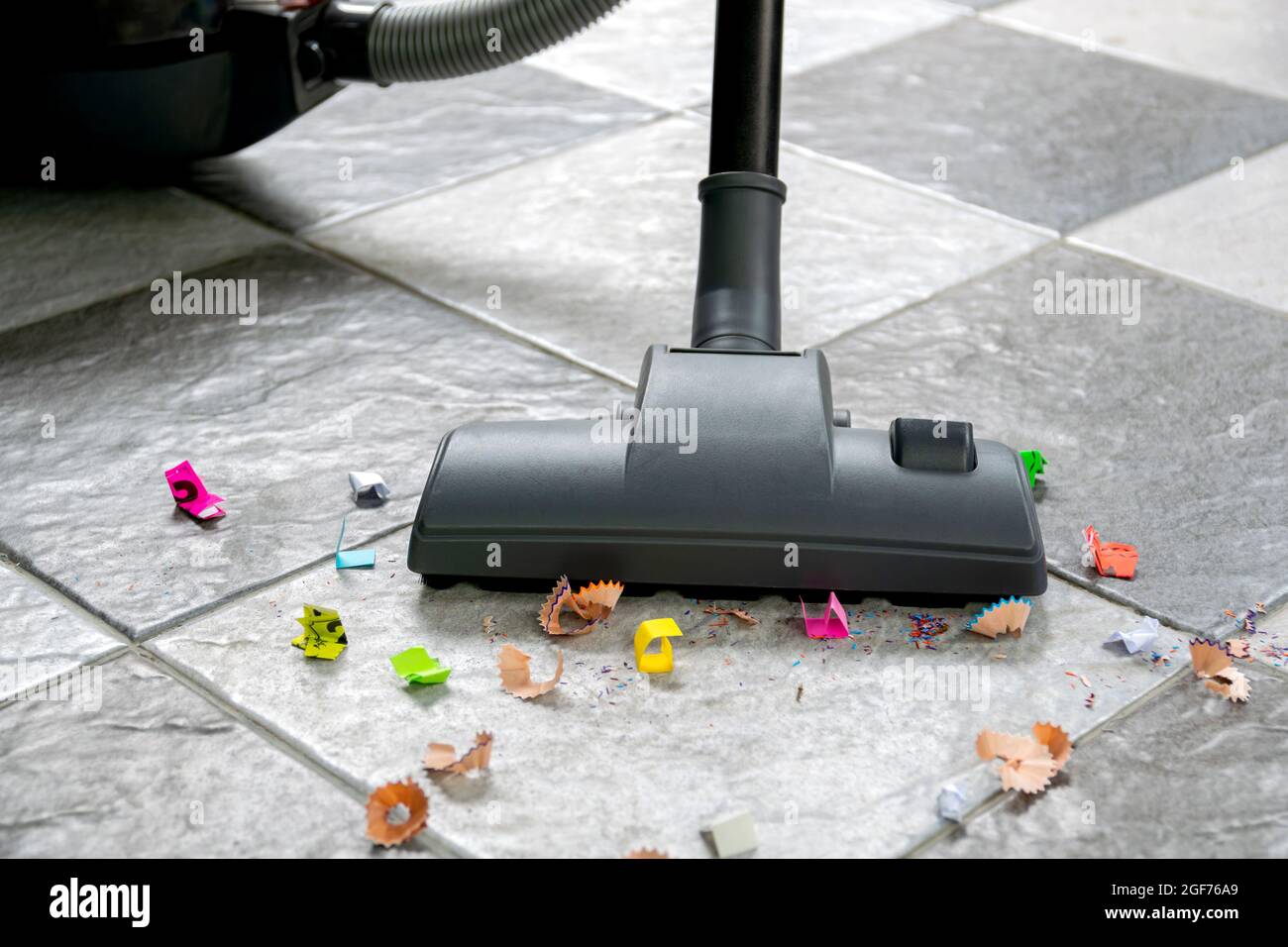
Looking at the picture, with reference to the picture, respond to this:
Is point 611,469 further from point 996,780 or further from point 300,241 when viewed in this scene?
point 300,241

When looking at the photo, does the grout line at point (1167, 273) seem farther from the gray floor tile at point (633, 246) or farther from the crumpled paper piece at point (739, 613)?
the crumpled paper piece at point (739, 613)

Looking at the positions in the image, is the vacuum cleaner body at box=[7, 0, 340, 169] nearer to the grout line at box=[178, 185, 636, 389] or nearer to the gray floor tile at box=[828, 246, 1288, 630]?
the grout line at box=[178, 185, 636, 389]

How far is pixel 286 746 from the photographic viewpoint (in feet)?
3.90

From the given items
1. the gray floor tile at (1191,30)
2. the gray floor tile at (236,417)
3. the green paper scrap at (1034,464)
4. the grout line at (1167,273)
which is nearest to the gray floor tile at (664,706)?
the gray floor tile at (236,417)

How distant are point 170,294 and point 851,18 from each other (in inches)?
61.2

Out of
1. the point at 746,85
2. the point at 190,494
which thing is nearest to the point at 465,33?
the point at 746,85

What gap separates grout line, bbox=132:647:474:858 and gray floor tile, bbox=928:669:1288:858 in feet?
1.16

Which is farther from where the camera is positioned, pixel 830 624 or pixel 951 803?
pixel 830 624

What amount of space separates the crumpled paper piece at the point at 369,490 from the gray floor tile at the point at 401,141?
743mm

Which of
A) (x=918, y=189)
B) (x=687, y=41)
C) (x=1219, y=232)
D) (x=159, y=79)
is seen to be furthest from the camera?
(x=687, y=41)

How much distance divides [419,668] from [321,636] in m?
0.10

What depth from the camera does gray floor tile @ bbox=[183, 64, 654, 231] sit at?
2258 mm

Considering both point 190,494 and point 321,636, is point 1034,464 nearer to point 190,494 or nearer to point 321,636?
point 321,636

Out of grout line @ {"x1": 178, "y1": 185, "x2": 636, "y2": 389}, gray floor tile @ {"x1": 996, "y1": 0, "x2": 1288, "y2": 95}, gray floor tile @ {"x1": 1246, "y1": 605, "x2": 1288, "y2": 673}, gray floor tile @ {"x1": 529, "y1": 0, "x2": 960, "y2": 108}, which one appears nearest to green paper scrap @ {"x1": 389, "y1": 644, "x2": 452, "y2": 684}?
grout line @ {"x1": 178, "y1": 185, "x2": 636, "y2": 389}
